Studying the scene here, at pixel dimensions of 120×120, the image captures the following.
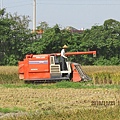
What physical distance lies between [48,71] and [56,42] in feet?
54.0

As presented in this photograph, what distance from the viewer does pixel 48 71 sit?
25.0 meters

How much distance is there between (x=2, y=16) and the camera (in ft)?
151

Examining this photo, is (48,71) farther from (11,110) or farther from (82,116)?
(82,116)

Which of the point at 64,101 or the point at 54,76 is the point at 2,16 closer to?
the point at 54,76

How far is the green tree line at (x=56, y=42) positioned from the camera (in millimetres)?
41625

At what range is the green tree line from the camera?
4162cm

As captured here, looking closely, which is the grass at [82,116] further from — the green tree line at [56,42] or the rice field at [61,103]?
the green tree line at [56,42]

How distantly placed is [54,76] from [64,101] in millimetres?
10339

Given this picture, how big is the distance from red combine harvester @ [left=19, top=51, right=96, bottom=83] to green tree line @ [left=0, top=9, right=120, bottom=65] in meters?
15.4

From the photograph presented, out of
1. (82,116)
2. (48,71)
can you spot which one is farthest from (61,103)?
(48,71)

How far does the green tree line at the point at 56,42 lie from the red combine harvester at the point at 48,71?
15.4 m

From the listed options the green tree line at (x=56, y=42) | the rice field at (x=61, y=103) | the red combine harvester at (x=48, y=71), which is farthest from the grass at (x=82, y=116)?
the green tree line at (x=56, y=42)

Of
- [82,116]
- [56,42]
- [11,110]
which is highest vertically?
[56,42]

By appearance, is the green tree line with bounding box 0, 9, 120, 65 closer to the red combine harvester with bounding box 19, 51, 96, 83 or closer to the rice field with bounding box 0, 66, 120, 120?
the rice field with bounding box 0, 66, 120, 120
